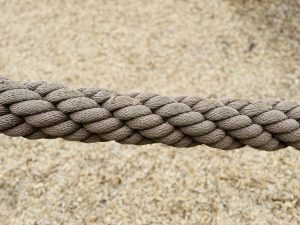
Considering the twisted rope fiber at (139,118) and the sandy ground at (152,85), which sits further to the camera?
the sandy ground at (152,85)

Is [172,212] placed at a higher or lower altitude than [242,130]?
lower

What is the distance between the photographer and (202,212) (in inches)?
66.3

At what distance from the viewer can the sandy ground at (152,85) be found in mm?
1710

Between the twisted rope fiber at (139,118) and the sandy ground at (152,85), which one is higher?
the twisted rope fiber at (139,118)

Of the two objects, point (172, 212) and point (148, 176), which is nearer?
point (172, 212)

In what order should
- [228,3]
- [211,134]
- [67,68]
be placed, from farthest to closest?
1. [228,3]
2. [67,68]
3. [211,134]

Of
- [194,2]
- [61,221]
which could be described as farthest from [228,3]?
[61,221]

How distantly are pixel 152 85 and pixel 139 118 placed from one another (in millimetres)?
1457

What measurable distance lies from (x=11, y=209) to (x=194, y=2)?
1.81 metres

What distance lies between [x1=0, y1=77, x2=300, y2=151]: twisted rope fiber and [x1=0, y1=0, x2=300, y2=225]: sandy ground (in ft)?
2.49

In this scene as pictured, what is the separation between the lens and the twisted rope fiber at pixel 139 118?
89cm

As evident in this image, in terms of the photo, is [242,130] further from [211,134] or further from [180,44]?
[180,44]

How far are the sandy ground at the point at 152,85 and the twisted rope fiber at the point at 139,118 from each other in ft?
2.49

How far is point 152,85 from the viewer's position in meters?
2.37
